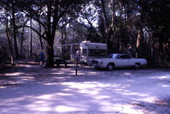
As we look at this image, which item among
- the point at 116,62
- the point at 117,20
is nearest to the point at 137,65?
the point at 116,62

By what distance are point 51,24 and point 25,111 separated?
1314cm

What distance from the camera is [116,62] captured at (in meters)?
13.7

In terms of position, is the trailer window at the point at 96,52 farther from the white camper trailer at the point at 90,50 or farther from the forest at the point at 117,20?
the forest at the point at 117,20

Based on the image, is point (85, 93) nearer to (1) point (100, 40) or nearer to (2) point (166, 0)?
(2) point (166, 0)

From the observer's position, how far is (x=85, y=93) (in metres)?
6.17

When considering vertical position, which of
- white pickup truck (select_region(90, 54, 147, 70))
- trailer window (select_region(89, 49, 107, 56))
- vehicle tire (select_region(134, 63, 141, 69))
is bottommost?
vehicle tire (select_region(134, 63, 141, 69))

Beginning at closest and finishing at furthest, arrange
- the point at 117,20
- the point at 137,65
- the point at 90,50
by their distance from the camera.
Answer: the point at 137,65 < the point at 90,50 < the point at 117,20

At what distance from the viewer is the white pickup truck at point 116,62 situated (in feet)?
43.2

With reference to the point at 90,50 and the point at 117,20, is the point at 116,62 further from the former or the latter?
the point at 117,20

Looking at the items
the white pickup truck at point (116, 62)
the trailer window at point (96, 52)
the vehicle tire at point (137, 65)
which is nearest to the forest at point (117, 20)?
the trailer window at point (96, 52)

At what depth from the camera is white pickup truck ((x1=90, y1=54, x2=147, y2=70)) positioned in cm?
1316

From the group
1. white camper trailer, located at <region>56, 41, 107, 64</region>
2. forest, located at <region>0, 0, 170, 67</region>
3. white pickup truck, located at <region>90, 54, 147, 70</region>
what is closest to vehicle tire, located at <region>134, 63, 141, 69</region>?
white pickup truck, located at <region>90, 54, 147, 70</region>

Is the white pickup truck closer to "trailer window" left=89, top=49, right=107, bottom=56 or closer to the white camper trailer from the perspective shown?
the white camper trailer

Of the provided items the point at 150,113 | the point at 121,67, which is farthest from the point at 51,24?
the point at 150,113
